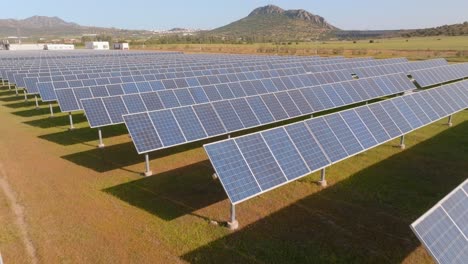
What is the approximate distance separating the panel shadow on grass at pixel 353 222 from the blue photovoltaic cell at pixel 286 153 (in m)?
1.42

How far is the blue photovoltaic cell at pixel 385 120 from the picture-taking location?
16.6 meters

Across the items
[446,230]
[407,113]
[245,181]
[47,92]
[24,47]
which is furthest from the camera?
[24,47]

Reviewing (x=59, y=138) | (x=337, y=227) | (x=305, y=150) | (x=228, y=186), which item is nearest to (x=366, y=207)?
(x=337, y=227)

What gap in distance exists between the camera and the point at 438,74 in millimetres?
35875

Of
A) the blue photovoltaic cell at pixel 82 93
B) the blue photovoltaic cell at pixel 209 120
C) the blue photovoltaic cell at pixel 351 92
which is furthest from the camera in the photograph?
the blue photovoltaic cell at pixel 351 92

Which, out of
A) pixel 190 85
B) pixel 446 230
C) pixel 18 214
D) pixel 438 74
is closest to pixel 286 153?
pixel 446 230

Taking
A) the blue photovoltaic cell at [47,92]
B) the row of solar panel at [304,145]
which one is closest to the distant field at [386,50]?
the row of solar panel at [304,145]

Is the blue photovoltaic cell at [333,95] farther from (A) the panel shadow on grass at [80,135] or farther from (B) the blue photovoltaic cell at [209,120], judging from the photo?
(A) the panel shadow on grass at [80,135]

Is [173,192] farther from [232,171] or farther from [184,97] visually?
[184,97]

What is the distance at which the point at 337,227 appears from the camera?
11.2 m

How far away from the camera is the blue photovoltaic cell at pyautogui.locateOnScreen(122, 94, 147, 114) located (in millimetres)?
19630

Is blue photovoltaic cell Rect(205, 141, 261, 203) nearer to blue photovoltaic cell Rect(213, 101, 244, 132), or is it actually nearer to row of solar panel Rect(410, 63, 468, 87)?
blue photovoltaic cell Rect(213, 101, 244, 132)

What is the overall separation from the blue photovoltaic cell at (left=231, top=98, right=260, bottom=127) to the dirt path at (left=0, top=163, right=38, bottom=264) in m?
10.1

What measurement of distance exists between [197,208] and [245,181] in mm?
2685
